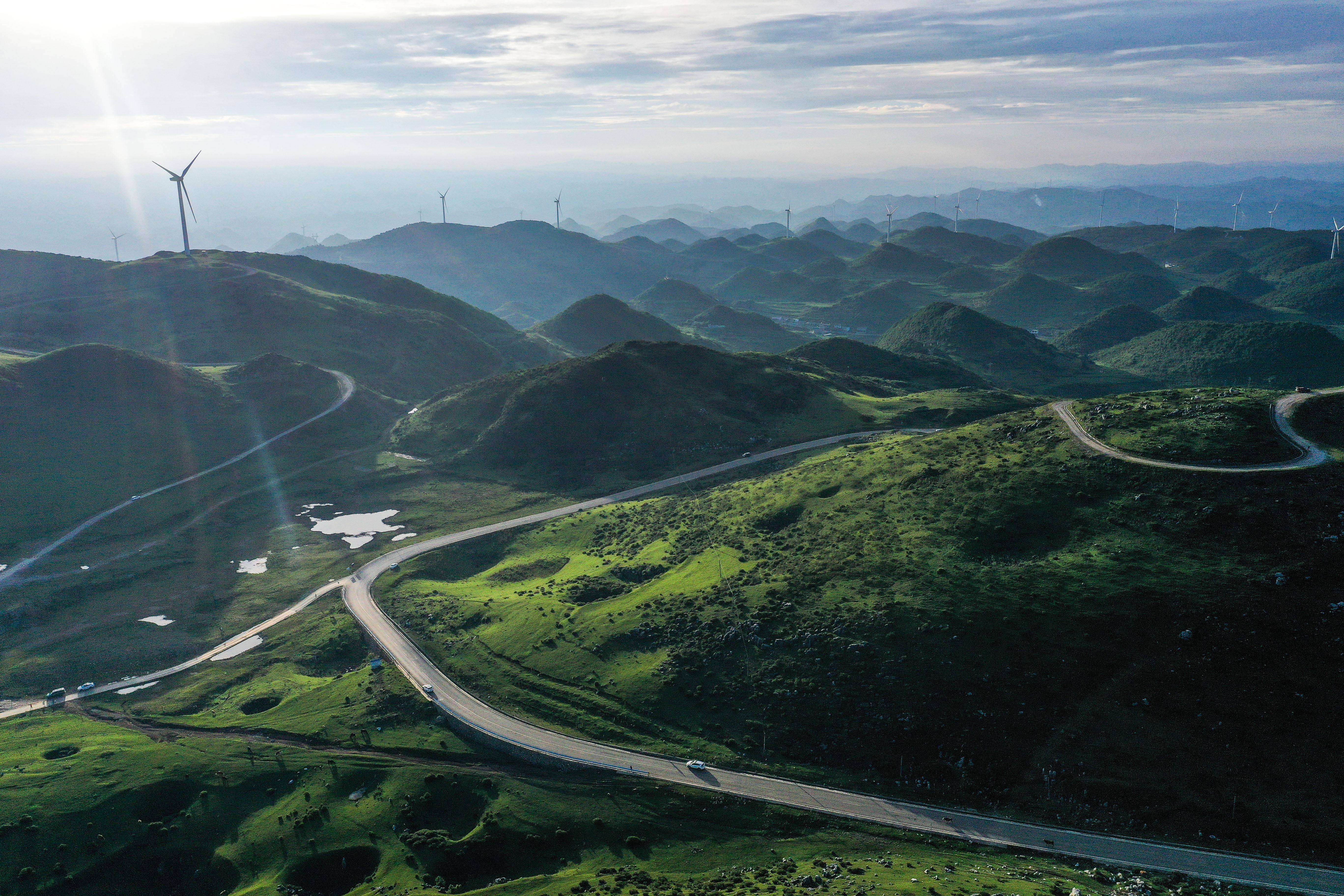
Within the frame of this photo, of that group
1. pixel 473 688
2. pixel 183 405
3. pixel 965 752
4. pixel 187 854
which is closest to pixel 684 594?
pixel 473 688

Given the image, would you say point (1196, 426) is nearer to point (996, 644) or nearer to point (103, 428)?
point (996, 644)

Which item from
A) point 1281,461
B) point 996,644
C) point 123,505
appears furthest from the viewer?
point 123,505

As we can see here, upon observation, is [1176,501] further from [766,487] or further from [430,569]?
[430,569]

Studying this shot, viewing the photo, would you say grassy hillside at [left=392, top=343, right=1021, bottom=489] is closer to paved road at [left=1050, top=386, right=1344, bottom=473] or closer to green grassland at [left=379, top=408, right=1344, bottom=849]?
green grassland at [left=379, top=408, right=1344, bottom=849]

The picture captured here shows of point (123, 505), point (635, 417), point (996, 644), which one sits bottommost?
point (123, 505)

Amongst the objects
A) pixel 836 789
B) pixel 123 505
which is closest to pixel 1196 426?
pixel 836 789

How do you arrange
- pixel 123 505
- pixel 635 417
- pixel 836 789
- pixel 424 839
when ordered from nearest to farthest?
pixel 424 839 → pixel 836 789 → pixel 123 505 → pixel 635 417

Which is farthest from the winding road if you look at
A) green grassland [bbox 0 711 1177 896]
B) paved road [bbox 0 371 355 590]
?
paved road [bbox 0 371 355 590]
